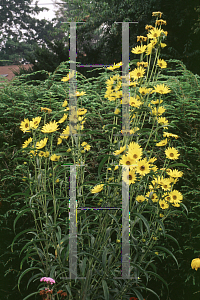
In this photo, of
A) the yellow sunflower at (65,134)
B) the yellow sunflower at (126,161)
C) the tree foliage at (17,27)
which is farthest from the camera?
the tree foliage at (17,27)

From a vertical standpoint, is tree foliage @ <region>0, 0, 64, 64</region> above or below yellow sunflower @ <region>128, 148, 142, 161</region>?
above

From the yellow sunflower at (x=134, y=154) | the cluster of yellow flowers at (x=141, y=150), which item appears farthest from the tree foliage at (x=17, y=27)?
the yellow sunflower at (x=134, y=154)

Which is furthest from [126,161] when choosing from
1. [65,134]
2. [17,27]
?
[17,27]

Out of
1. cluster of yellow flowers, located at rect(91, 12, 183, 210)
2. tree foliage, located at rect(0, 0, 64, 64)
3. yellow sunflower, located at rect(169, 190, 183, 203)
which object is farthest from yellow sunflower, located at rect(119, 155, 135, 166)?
tree foliage, located at rect(0, 0, 64, 64)

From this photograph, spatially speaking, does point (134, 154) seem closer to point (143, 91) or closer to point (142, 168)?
point (142, 168)

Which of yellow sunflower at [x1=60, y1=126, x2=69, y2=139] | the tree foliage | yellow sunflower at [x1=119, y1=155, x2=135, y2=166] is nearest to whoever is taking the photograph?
yellow sunflower at [x1=119, y1=155, x2=135, y2=166]

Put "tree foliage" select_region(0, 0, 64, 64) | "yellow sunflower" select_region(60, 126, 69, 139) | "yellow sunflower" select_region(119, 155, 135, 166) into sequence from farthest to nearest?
"tree foliage" select_region(0, 0, 64, 64) → "yellow sunflower" select_region(60, 126, 69, 139) → "yellow sunflower" select_region(119, 155, 135, 166)

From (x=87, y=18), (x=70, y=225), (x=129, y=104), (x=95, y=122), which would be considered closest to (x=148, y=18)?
(x=87, y=18)

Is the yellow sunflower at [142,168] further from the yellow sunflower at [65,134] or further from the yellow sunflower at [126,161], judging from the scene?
the yellow sunflower at [65,134]

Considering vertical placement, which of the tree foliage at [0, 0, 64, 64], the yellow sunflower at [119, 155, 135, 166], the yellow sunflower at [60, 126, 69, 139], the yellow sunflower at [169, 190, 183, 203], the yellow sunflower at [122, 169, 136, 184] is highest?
the tree foliage at [0, 0, 64, 64]

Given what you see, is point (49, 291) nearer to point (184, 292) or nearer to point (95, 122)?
point (184, 292)

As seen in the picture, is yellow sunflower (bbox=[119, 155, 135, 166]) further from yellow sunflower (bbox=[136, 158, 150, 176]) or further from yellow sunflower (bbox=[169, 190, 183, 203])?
yellow sunflower (bbox=[169, 190, 183, 203])

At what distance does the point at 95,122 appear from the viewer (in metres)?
2.08

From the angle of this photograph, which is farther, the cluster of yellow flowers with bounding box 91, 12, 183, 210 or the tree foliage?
the tree foliage
